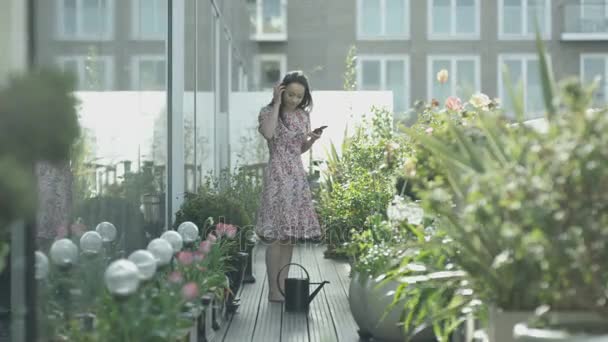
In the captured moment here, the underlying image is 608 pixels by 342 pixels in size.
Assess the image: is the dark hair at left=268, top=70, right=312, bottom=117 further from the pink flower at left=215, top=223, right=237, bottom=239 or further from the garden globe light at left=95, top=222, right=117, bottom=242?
the garden globe light at left=95, top=222, right=117, bottom=242

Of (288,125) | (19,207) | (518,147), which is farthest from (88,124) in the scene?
(288,125)

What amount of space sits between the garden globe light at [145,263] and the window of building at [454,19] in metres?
17.7

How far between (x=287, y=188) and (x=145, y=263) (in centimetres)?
284

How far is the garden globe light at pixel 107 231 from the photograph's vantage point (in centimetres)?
338

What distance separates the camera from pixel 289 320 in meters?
5.00

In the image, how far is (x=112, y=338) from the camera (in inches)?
104

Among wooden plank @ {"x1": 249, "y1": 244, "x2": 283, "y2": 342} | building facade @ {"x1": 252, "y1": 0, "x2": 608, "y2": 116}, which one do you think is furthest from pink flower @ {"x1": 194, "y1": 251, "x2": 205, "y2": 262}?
building facade @ {"x1": 252, "y1": 0, "x2": 608, "y2": 116}

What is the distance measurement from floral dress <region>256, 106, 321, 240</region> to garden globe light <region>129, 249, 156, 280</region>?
2753 mm

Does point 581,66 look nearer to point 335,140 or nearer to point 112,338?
point 335,140

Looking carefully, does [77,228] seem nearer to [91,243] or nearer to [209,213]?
[91,243]

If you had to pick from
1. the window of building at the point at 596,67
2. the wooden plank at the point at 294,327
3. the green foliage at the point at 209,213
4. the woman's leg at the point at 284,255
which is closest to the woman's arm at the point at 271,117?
the green foliage at the point at 209,213

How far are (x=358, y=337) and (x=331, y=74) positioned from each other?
49.7ft

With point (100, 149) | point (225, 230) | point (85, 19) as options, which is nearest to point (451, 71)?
point (225, 230)

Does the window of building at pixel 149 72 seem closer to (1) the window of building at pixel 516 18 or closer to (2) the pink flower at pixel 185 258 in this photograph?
(2) the pink flower at pixel 185 258
